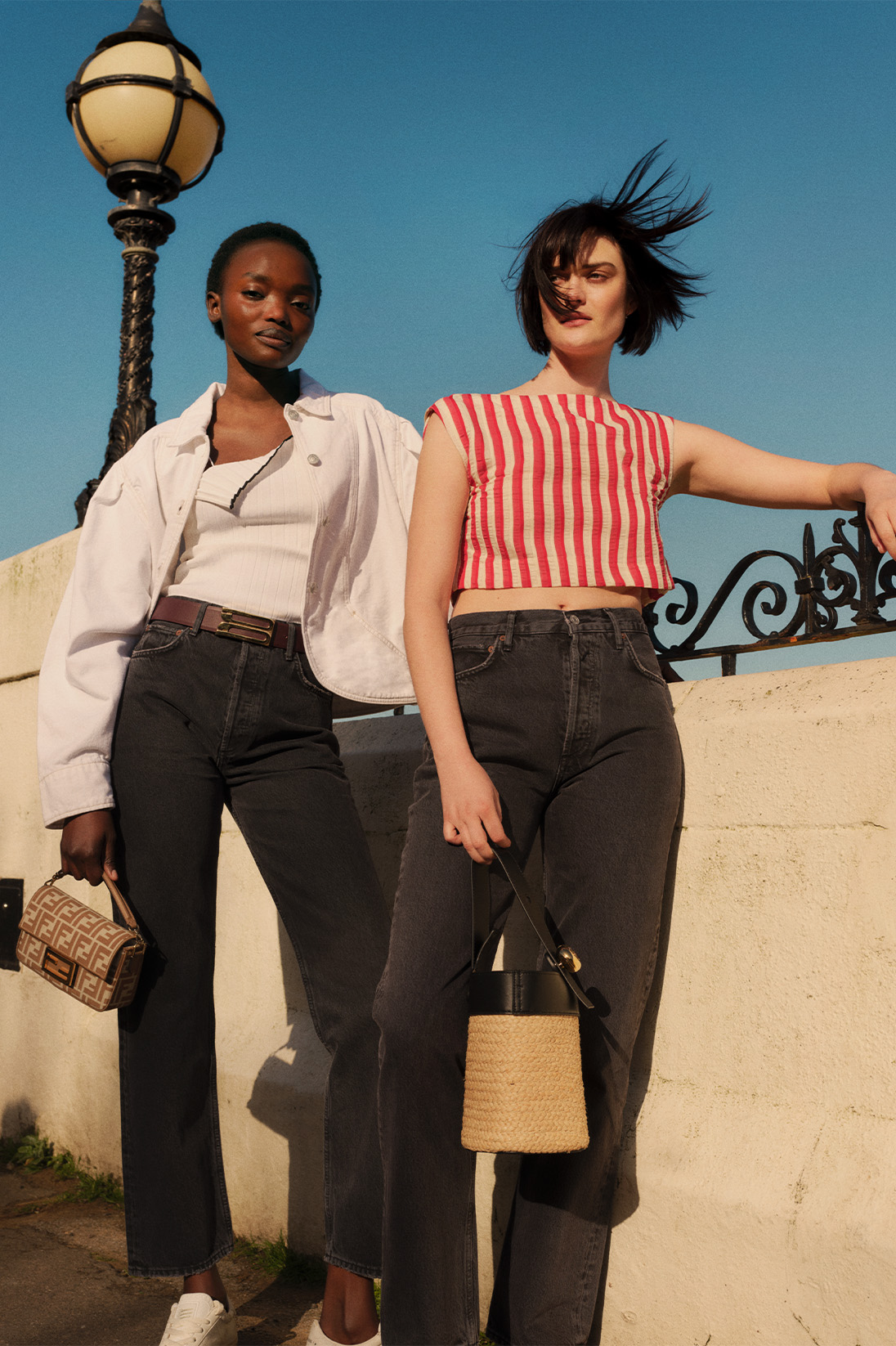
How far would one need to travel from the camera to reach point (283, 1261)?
3178 mm

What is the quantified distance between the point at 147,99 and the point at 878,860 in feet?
14.2

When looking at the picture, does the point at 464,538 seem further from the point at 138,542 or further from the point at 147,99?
the point at 147,99

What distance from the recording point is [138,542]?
268cm

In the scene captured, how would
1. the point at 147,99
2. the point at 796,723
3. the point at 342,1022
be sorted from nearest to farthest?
1. the point at 796,723
2. the point at 342,1022
3. the point at 147,99

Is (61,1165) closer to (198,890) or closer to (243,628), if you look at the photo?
(198,890)

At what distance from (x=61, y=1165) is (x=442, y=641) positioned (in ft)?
9.94

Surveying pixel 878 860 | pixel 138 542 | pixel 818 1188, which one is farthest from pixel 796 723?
pixel 138 542

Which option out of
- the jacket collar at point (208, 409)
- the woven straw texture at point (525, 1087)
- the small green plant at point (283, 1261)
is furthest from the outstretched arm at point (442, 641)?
the small green plant at point (283, 1261)

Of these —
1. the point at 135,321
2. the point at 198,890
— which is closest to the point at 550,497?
the point at 198,890

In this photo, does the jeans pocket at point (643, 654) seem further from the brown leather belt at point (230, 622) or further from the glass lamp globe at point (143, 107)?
the glass lamp globe at point (143, 107)

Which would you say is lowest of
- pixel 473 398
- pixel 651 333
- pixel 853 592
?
pixel 853 592

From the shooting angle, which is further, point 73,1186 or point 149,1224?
point 73,1186

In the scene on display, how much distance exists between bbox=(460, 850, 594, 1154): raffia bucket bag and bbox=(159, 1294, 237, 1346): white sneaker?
97 centimetres

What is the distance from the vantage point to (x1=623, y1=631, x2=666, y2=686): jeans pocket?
2.29m
